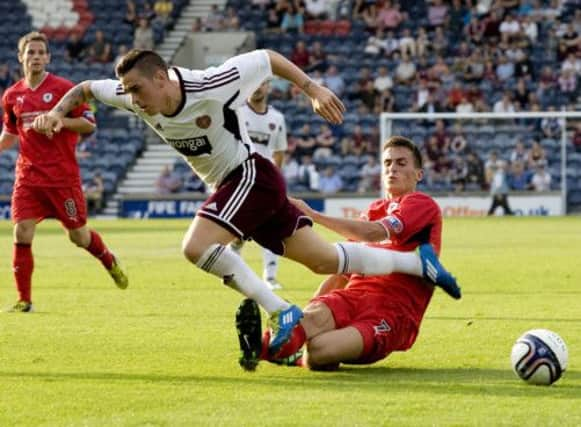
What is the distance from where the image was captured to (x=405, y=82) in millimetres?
36812

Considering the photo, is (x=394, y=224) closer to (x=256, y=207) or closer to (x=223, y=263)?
(x=256, y=207)

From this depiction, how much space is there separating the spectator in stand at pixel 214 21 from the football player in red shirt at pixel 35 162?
87.5ft

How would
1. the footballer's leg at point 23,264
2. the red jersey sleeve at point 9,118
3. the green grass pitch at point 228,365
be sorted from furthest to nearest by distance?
the red jersey sleeve at point 9,118 → the footballer's leg at point 23,264 → the green grass pitch at point 228,365

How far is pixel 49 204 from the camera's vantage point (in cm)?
1229

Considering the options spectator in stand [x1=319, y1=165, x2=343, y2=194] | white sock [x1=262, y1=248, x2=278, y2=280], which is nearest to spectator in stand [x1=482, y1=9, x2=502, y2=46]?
spectator in stand [x1=319, y1=165, x2=343, y2=194]

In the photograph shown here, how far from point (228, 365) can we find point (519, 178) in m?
25.6

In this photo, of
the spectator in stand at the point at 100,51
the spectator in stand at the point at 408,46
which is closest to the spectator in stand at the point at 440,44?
the spectator in stand at the point at 408,46

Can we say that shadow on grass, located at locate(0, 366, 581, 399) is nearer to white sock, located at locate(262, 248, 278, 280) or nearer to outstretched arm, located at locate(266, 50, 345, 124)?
outstretched arm, located at locate(266, 50, 345, 124)

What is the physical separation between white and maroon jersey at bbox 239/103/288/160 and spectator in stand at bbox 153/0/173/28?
82.2 feet

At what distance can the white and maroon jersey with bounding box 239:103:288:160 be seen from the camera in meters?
14.8

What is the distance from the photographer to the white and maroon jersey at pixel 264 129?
48.5 ft

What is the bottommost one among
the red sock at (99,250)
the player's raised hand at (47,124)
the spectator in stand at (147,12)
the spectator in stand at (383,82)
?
the spectator in stand at (383,82)

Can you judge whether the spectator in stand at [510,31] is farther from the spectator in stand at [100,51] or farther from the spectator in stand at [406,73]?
the spectator in stand at [100,51]

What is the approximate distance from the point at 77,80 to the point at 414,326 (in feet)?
103
